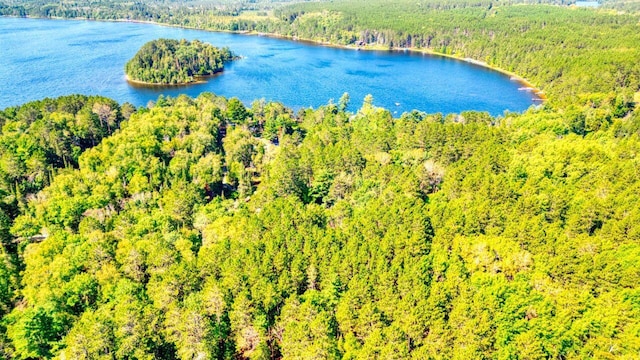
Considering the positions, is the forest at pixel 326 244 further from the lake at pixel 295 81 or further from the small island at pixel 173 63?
the small island at pixel 173 63

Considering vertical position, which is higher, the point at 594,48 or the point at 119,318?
the point at 594,48

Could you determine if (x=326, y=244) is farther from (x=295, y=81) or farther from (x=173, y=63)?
(x=173, y=63)

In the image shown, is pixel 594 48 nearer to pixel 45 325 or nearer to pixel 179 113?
pixel 179 113

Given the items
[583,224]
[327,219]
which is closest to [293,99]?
[327,219]

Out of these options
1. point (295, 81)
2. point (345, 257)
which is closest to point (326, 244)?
point (345, 257)

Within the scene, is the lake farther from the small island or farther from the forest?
the forest

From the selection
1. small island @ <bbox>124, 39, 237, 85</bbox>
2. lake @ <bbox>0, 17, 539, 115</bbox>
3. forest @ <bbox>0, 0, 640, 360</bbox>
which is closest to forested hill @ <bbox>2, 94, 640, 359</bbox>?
forest @ <bbox>0, 0, 640, 360</bbox>

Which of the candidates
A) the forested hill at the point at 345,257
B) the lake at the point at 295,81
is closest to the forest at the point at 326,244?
the forested hill at the point at 345,257

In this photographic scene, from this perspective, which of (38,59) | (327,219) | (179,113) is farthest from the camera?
(38,59)
